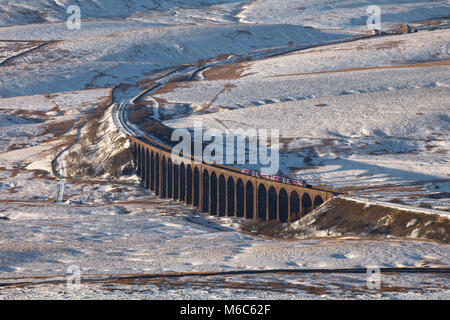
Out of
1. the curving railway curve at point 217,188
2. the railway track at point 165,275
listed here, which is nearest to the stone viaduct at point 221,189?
the curving railway curve at point 217,188

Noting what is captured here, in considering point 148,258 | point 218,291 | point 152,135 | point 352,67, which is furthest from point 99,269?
point 352,67

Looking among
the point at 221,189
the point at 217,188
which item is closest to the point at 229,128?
the point at 217,188

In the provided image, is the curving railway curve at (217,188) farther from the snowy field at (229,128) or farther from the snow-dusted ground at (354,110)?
the snow-dusted ground at (354,110)

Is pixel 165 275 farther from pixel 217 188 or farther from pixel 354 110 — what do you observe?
pixel 354 110

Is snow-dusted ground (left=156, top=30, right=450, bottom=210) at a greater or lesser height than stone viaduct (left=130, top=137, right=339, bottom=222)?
greater

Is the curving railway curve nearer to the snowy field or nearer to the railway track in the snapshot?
the snowy field

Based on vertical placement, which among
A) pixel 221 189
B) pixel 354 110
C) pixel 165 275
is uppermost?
pixel 354 110

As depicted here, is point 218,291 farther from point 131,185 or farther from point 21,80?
point 21,80

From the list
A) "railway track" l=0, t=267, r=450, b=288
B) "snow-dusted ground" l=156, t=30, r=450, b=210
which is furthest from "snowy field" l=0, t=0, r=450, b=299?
"railway track" l=0, t=267, r=450, b=288
